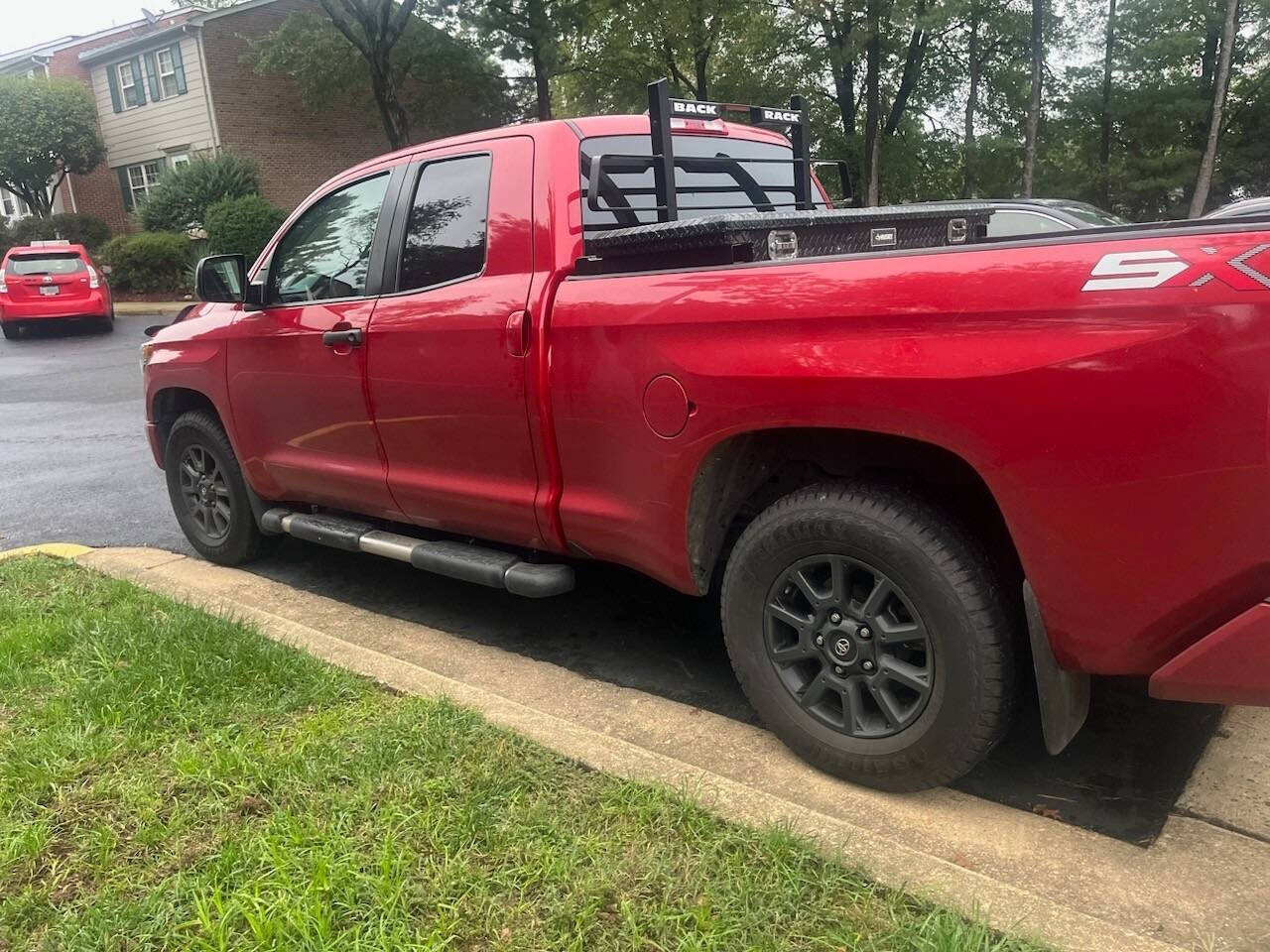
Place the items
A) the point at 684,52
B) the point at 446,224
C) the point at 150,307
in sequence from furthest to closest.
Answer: the point at 684,52 < the point at 150,307 < the point at 446,224

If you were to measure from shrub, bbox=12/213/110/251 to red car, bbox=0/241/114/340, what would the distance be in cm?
1198

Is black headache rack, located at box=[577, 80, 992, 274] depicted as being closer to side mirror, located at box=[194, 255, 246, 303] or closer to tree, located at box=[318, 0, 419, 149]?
side mirror, located at box=[194, 255, 246, 303]

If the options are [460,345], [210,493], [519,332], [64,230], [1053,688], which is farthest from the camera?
[64,230]

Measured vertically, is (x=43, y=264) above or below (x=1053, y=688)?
above

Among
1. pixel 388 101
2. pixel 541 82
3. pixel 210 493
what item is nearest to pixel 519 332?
pixel 210 493

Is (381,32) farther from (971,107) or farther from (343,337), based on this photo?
(343,337)

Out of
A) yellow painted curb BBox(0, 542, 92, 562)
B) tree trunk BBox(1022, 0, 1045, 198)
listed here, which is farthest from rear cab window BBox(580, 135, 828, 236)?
tree trunk BBox(1022, 0, 1045, 198)

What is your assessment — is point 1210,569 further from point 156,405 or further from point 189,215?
point 189,215

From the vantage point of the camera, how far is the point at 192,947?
7.14 feet

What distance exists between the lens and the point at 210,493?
524 cm

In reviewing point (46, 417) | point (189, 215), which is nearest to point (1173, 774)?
point (46, 417)

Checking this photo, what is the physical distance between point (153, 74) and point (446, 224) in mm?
32417

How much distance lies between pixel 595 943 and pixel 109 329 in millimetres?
20067

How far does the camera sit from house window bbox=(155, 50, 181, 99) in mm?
30016
